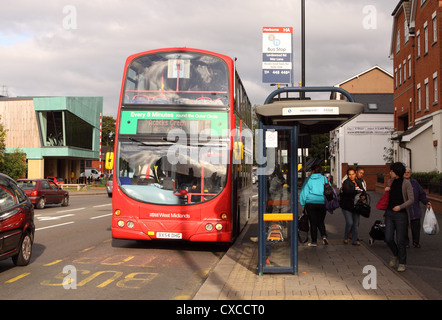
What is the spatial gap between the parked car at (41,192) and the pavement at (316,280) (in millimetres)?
16782

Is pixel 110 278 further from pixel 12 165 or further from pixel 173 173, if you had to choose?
pixel 12 165

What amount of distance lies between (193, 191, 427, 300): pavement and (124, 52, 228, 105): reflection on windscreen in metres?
3.35

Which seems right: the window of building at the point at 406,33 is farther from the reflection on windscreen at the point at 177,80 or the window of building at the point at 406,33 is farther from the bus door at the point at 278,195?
the bus door at the point at 278,195

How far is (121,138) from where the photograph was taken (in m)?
11.3

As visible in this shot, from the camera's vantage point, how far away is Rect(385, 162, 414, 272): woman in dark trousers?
8602 millimetres

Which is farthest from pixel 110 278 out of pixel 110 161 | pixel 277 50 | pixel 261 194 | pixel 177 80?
pixel 277 50

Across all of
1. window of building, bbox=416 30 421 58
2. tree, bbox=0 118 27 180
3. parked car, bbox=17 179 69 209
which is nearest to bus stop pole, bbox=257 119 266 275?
parked car, bbox=17 179 69 209

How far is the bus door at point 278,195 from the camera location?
8148mm

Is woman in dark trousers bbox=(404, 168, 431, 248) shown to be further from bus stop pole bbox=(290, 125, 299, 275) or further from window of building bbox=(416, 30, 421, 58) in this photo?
window of building bbox=(416, 30, 421, 58)

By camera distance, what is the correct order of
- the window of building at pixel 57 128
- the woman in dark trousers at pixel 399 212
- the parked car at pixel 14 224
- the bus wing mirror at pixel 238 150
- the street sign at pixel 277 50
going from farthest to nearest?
the window of building at pixel 57 128 < the street sign at pixel 277 50 < the bus wing mirror at pixel 238 150 < the woman in dark trousers at pixel 399 212 < the parked car at pixel 14 224

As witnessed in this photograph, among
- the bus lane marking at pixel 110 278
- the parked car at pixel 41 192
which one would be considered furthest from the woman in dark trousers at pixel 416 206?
the parked car at pixel 41 192
